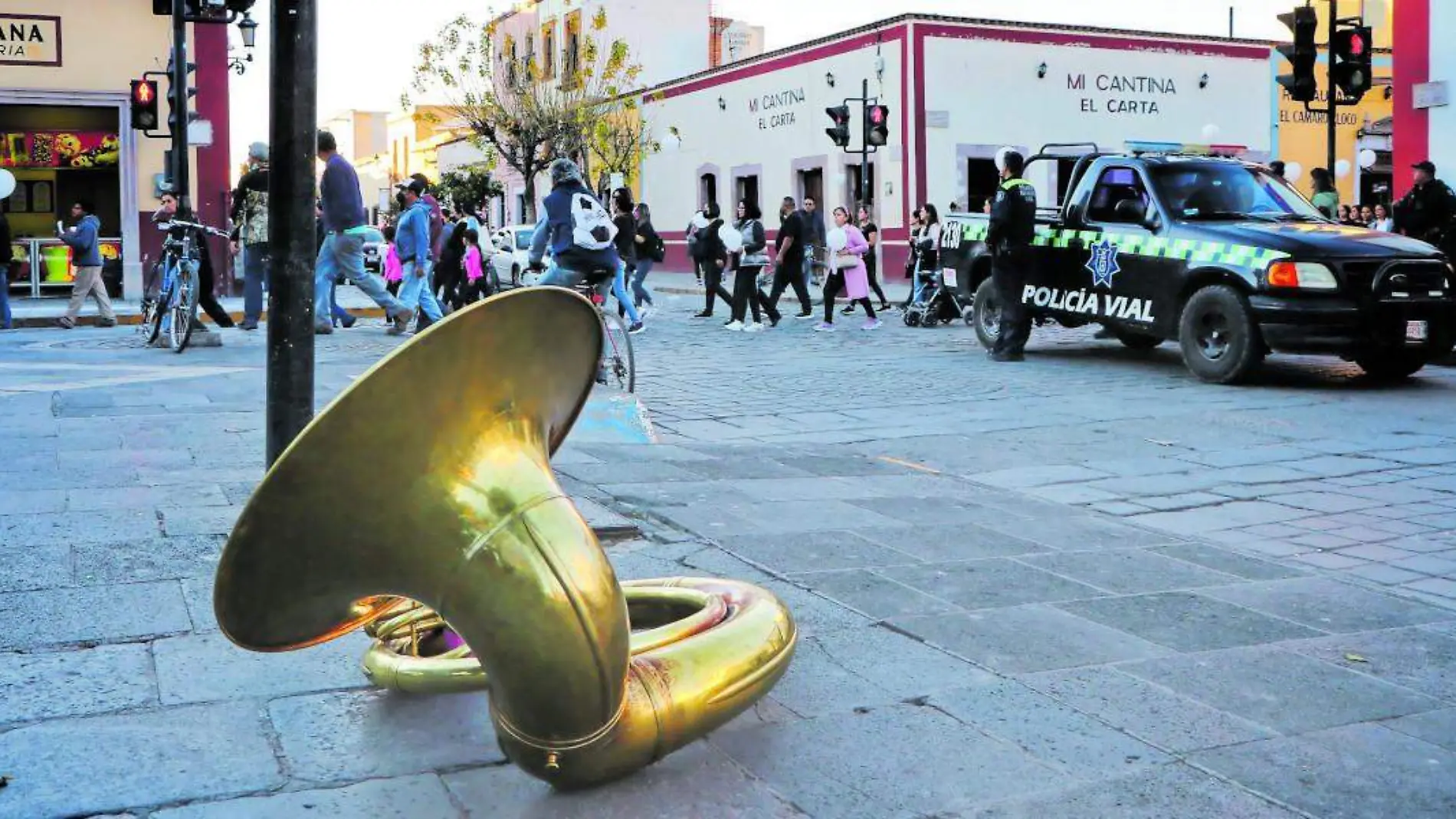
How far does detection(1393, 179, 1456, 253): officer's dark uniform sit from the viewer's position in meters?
14.0

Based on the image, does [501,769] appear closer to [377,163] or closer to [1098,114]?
[1098,114]

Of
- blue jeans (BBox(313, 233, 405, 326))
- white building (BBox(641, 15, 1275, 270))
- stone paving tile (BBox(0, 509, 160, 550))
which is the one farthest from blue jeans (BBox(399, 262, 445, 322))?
white building (BBox(641, 15, 1275, 270))

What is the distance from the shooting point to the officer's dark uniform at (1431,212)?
14.0 m

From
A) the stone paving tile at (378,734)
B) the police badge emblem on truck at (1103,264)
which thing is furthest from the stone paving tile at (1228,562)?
the police badge emblem on truck at (1103,264)

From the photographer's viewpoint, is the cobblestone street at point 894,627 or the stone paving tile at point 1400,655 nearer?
the cobblestone street at point 894,627

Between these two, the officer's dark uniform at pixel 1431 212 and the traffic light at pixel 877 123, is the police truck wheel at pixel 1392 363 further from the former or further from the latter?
the traffic light at pixel 877 123

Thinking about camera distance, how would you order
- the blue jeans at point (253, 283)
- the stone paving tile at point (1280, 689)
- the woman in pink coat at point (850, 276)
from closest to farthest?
the stone paving tile at point (1280, 689), the blue jeans at point (253, 283), the woman in pink coat at point (850, 276)

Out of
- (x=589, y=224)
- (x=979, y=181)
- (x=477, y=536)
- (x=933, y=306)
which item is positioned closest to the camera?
(x=477, y=536)

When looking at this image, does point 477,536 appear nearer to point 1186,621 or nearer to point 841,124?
point 1186,621

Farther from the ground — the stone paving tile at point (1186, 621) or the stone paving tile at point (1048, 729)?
the stone paving tile at point (1186, 621)

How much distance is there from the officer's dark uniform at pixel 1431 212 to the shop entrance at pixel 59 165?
18.0 metres

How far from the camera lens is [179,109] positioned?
16453 millimetres

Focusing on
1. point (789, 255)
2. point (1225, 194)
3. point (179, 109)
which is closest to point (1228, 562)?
point (1225, 194)

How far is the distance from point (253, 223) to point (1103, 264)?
7917mm
